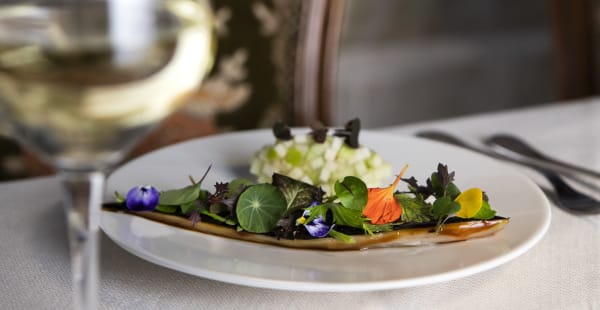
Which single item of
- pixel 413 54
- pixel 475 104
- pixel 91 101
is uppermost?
pixel 91 101

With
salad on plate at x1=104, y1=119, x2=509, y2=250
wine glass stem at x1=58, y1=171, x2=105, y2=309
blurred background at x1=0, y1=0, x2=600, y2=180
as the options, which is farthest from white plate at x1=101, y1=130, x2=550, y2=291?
blurred background at x1=0, y1=0, x2=600, y2=180

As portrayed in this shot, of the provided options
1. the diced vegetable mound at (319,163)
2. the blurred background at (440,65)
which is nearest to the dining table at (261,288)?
the diced vegetable mound at (319,163)

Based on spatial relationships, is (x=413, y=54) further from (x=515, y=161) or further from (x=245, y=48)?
(x=515, y=161)

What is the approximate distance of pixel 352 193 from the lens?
549 mm

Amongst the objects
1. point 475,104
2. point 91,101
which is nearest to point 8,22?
point 91,101

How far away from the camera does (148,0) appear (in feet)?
1.04

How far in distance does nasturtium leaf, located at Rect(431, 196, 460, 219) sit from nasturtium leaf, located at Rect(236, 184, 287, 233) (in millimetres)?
114

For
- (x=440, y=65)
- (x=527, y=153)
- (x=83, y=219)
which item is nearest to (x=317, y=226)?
(x=83, y=219)

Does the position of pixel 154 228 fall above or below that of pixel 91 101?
below

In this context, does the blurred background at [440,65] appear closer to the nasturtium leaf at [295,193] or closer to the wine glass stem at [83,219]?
the nasturtium leaf at [295,193]

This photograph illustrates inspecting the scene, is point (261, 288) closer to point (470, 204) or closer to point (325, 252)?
point (325, 252)

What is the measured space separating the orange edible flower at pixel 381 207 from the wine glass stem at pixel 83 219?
0.81 ft

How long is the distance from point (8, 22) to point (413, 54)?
109 inches

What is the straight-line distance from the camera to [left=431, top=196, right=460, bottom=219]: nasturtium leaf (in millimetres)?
537
